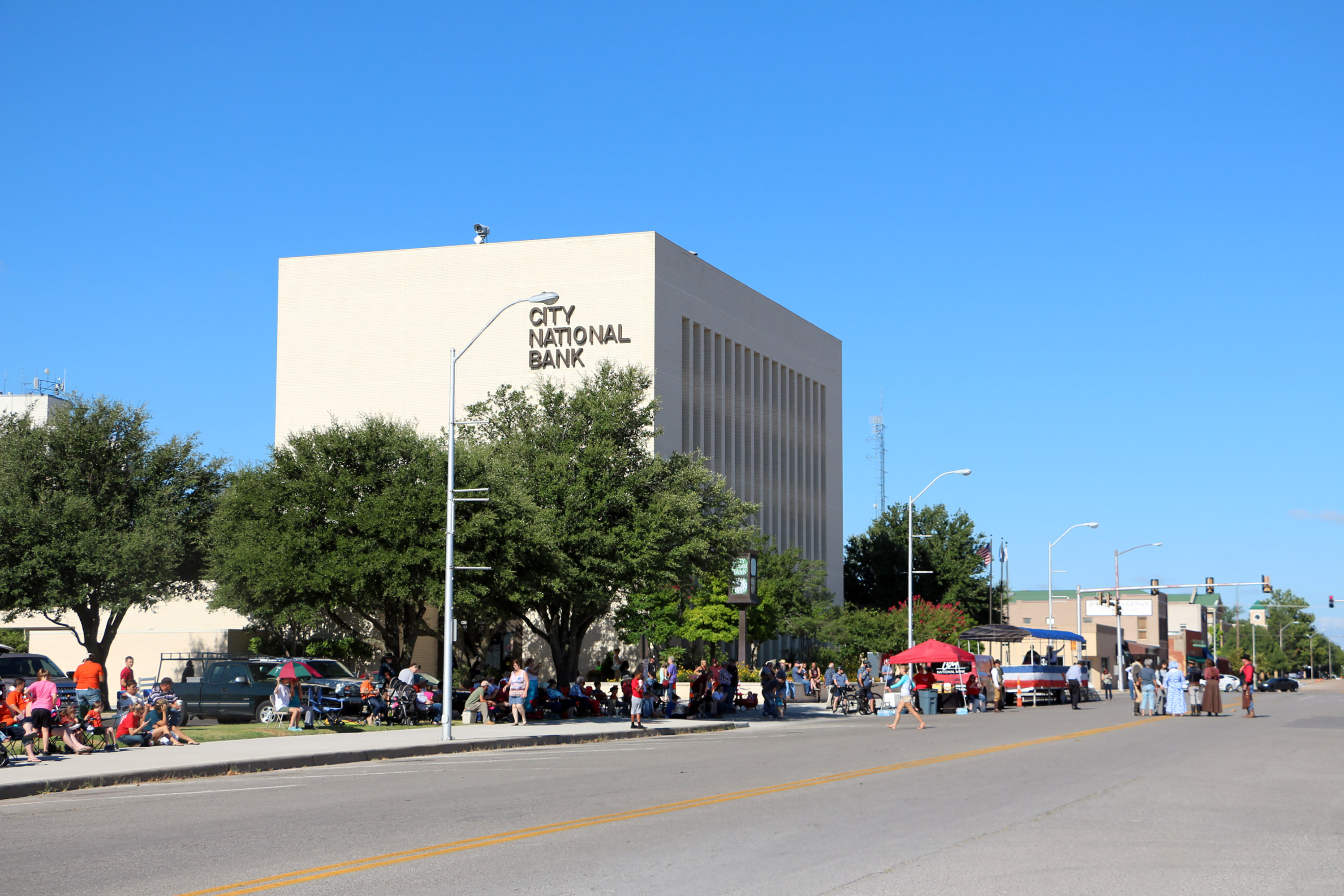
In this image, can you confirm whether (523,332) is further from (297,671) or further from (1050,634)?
(297,671)

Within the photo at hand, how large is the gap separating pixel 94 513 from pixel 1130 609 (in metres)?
114

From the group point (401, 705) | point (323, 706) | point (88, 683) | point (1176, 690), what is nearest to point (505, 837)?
point (88, 683)

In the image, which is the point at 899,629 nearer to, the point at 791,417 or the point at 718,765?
the point at 791,417

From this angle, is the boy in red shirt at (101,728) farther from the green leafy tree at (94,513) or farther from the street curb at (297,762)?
the green leafy tree at (94,513)

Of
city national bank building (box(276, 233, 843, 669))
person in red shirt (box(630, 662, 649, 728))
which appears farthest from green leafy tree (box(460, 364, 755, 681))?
city national bank building (box(276, 233, 843, 669))

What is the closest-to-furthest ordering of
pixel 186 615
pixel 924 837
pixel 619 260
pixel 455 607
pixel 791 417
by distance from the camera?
pixel 924 837
pixel 455 607
pixel 186 615
pixel 619 260
pixel 791 417

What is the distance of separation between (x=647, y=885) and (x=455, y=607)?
102 ft

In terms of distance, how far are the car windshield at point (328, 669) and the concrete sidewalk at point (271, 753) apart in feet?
14.3

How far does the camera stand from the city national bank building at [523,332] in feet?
205

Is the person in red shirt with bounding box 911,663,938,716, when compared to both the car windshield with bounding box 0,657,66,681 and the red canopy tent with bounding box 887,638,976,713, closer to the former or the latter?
the red canopy tent with bounding box 887,638,976,713

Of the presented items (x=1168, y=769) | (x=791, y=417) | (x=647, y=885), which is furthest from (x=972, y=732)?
(x=791, y=417)

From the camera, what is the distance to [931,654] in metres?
45.2

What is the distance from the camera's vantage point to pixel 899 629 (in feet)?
214

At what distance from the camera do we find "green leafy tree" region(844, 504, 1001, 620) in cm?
8719
